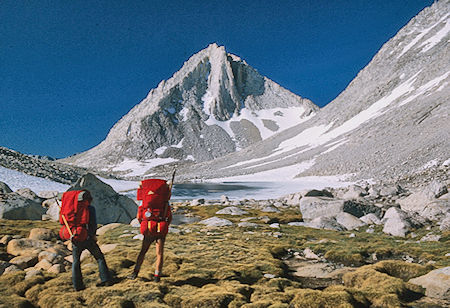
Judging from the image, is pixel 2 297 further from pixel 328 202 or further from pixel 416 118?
pixel 416 118

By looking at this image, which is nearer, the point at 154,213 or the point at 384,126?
the point at 154,213

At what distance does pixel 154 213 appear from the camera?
28.4 feet

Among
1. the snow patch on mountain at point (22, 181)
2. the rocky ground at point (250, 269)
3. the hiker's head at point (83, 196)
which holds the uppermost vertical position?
the snow patch on mountain at point (22, 181)

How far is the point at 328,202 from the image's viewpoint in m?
27.3

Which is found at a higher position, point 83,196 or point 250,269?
point 83,196

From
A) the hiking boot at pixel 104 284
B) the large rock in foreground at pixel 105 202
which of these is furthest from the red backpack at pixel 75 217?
the large rock in foreground at pixel 105 202

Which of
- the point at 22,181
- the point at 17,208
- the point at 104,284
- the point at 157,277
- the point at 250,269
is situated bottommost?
the point at 250,269

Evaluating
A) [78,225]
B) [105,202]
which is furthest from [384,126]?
[78,225]

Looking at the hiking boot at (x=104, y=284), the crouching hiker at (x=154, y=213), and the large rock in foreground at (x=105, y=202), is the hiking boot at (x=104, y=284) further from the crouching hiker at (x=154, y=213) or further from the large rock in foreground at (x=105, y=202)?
the large rock in foreground at (x=105, y=202)

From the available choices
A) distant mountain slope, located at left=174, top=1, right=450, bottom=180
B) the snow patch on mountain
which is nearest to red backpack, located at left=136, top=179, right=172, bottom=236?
the snow patch on mountain

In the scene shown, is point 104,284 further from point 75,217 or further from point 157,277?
point 75,217

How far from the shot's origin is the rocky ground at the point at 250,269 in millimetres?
7430

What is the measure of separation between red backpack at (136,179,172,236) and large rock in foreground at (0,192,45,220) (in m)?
17.4

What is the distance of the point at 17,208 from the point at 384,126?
105292mm
